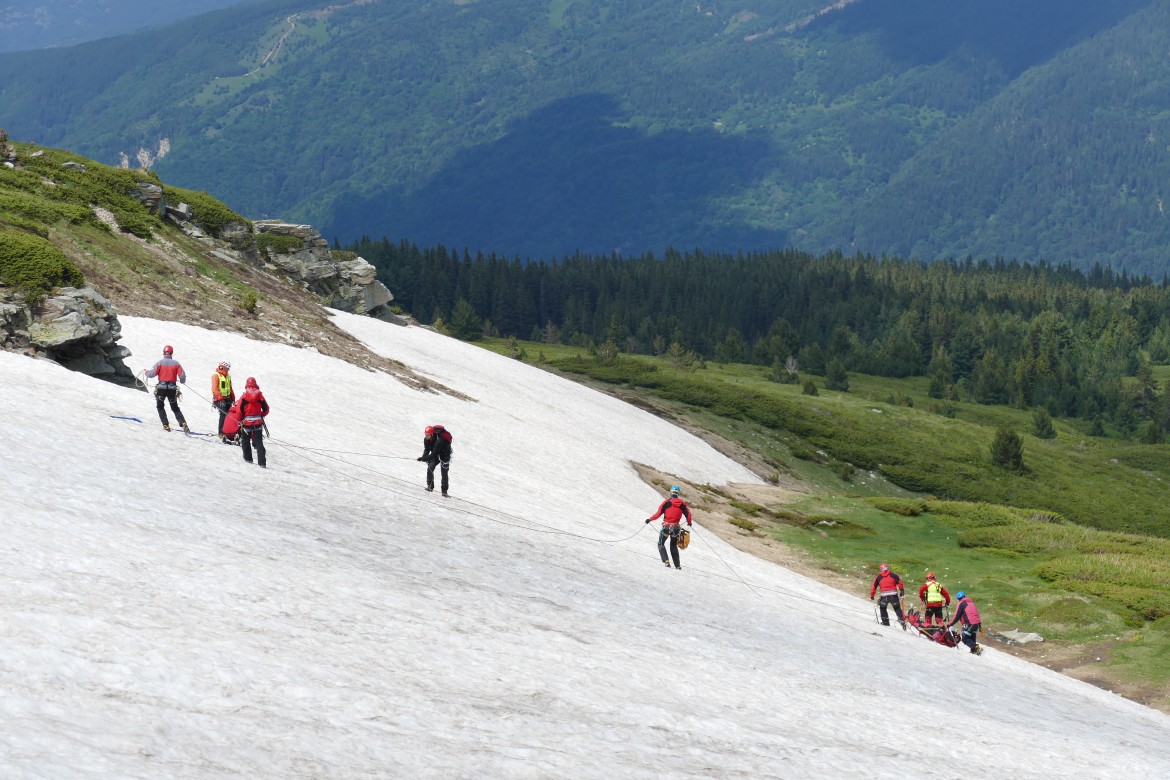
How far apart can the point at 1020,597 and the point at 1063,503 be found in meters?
70.4

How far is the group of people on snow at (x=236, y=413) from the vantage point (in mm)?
33594

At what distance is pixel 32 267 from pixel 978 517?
51.4 metres

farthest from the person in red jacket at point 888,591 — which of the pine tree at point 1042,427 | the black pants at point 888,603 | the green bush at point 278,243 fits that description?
the pine tree at point 1042,427

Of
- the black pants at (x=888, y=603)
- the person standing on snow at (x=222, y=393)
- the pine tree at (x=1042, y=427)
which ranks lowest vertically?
the black pants at (x=888, y=603)

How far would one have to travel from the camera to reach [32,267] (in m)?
41.6

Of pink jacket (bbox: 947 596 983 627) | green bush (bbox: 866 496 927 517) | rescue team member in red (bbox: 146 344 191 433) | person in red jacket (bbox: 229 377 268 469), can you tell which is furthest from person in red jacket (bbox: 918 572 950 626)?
green bush (bbox: 866 496 927 517)

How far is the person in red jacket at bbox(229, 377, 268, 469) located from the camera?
109ft

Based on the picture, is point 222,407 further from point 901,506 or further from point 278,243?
point 278,243

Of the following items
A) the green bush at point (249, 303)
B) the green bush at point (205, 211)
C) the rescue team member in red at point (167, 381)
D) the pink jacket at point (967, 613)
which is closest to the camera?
the rescue team member in red at point (167, 381)

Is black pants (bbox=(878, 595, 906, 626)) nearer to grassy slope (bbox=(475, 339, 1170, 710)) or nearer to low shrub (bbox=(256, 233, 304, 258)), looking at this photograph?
grassy slope (bbox=(475, 339, 1170, 710))

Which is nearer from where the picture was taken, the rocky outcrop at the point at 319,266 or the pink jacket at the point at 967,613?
the pink jacket at the point at 967,613

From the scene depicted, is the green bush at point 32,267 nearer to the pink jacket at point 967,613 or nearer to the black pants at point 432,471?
the black pants at point 432,471

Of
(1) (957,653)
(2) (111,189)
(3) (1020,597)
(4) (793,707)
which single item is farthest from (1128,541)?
(2) (111,189)

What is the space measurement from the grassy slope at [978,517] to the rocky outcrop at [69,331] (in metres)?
30.9
